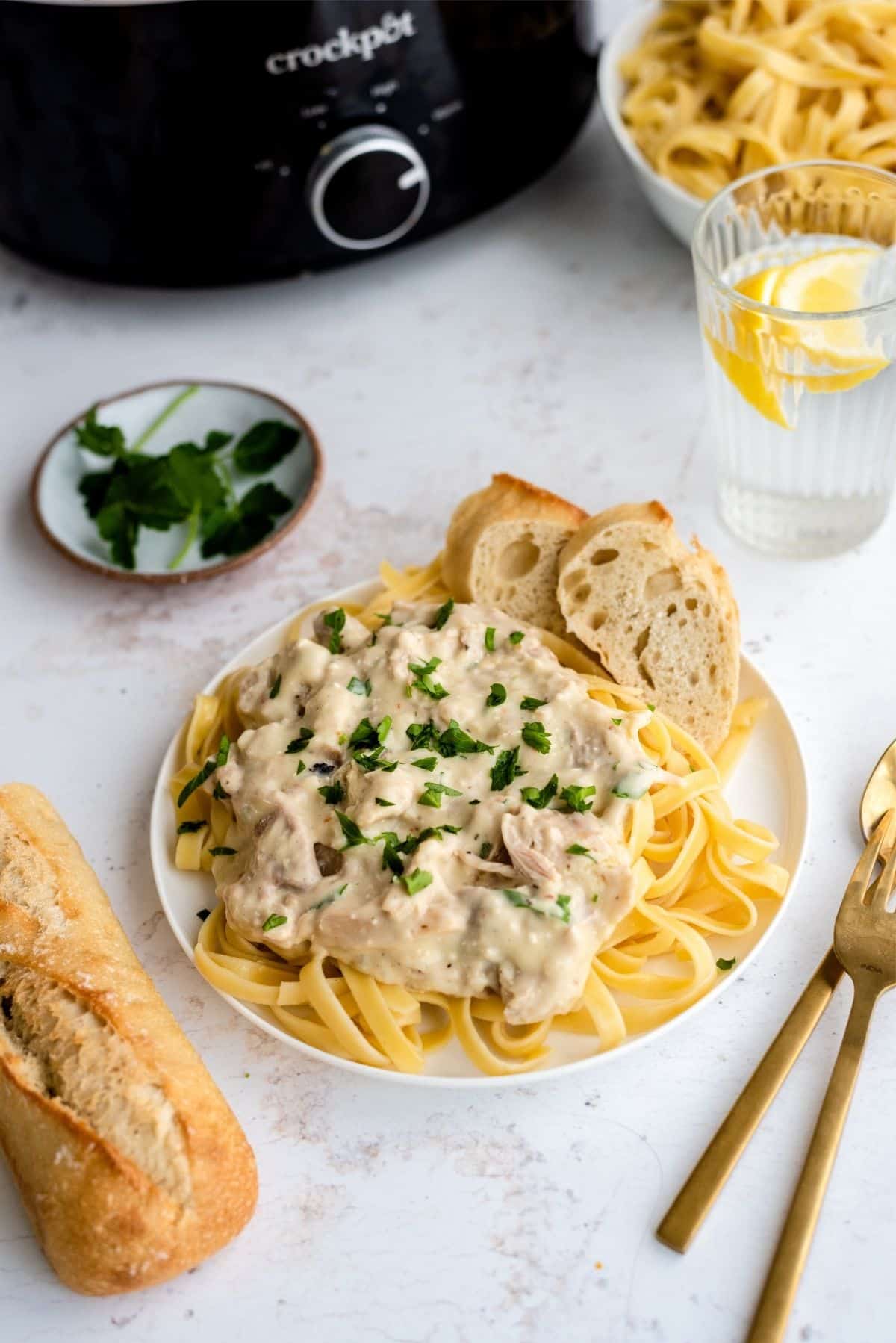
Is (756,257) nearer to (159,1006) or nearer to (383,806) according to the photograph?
(383,806)

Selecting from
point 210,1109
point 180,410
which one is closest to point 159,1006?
point 210,1109

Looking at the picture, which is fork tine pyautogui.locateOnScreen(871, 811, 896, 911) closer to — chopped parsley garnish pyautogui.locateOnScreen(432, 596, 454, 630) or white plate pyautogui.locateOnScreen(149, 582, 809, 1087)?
white plate pyautogui.locateOnScreen(149, 582, 809, 1087)

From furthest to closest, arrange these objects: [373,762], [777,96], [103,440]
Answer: [777,96]
[103,440]
[373,762]

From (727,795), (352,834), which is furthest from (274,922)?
(727,795)

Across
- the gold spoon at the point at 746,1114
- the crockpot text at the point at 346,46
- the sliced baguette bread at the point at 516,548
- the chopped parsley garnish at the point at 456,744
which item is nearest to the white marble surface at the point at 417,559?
the gold spoon at the point at 746,1114

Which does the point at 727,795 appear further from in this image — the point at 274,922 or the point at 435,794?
the point at 274,922

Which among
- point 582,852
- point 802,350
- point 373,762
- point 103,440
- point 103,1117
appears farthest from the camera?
point 103,440

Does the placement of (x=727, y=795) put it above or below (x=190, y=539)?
below

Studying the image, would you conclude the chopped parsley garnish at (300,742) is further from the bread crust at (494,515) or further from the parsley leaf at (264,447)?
the parsley leaf at (264,447)
